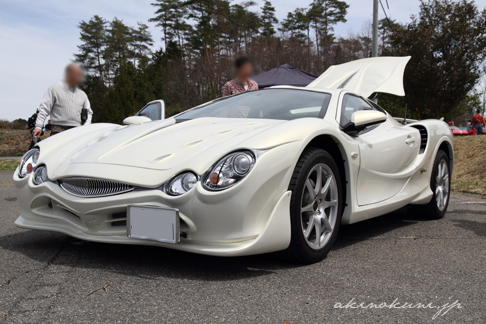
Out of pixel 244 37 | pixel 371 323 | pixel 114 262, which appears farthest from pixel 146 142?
pixel 244 37

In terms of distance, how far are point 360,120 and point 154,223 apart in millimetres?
1601

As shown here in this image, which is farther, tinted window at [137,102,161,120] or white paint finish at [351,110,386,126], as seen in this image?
tinted window at [137,102,161,120]

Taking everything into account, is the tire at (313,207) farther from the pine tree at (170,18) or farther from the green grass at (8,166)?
the pine tree at (170,18)

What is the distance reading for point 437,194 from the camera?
425 centimetres

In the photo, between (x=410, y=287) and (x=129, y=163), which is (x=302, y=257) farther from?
(x=129, y=163)

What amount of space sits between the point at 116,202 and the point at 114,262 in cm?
43

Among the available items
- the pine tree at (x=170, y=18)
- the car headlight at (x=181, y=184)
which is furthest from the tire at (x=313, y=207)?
the pine tree at (x=170, y=18)

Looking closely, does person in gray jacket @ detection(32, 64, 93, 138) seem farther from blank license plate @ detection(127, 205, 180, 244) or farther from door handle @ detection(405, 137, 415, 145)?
door handle @ detection(405, 137, 415, 145)

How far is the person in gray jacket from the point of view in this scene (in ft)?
15.7

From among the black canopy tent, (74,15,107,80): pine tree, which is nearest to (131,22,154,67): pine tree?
(74,15,107,80): pine tree

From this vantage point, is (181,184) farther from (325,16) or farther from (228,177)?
(325,16)

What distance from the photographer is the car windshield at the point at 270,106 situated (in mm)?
3205

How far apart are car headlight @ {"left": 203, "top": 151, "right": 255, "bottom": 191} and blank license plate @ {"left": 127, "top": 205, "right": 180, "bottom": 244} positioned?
226 millimetres

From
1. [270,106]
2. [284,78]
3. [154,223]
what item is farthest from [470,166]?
[154,223]
